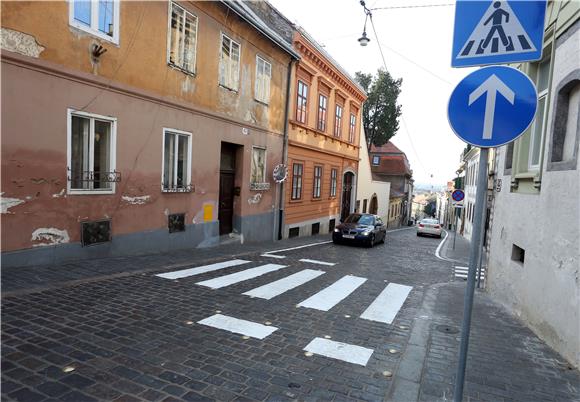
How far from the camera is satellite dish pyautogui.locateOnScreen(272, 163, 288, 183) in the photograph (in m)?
15.3

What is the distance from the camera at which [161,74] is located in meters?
9.39

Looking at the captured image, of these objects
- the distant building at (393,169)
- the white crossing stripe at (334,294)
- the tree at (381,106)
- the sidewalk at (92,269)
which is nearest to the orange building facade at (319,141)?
the sidewalk at (92,269)

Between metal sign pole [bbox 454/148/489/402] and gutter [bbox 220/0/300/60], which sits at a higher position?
gutter [bbox 220/0/300/60]

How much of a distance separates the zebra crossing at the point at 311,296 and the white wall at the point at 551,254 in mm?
1970

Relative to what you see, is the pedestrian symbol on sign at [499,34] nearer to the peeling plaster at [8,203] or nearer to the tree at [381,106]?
the peeling plaster at [8,203]

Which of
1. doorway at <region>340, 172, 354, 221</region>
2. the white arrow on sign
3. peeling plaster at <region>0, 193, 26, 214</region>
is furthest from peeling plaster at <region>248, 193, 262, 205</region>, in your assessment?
the white arrow on sign

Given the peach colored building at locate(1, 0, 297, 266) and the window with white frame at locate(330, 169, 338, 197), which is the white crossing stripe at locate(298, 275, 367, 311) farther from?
the window with white frame at locate(330, 169, 338, 197)

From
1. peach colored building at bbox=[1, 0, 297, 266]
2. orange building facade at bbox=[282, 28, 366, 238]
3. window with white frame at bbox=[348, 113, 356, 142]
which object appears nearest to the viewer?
peach colored building at bbox=[1, 0, 297, 266]

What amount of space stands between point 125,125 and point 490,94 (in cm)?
767

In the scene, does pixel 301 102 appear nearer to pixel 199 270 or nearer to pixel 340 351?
pixel 199 270

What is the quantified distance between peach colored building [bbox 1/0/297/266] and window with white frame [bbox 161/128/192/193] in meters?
0.03

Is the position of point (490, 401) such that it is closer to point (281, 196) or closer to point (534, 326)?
point (534, 326)

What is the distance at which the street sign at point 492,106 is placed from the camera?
279 centimetres

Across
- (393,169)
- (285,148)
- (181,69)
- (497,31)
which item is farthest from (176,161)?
(393,169)
